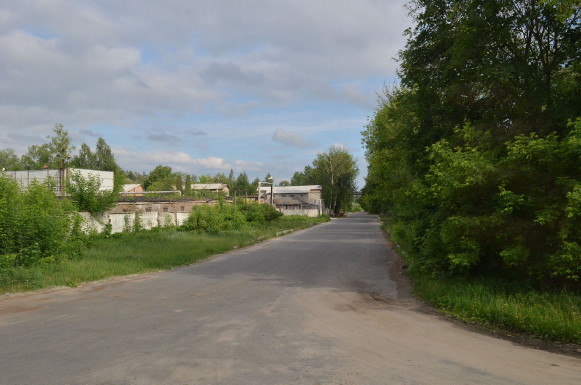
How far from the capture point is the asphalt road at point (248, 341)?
5.24 m

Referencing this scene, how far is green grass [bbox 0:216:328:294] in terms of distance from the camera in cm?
1177

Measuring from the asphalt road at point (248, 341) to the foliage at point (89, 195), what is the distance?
12.0m

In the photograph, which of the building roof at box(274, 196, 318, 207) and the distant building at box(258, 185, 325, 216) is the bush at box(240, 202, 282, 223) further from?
the building roof at box(274, 196, 318, 207)

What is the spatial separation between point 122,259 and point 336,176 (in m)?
77.2

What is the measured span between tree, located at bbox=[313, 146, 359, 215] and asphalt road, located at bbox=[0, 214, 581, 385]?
7998 cm

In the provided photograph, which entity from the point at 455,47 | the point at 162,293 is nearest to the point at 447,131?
the point at 455,47

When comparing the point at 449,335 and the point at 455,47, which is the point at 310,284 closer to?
the point at 449,335

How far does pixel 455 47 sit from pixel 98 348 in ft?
33.9

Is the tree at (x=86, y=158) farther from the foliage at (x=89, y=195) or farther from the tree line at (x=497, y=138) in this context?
the tree line at (x=497, y=138)

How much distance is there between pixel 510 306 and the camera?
26.6 feet

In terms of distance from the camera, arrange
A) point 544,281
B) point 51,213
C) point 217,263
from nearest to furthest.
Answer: point 544,281 < point 51,213 < point 217,263

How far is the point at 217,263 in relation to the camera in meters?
17.5

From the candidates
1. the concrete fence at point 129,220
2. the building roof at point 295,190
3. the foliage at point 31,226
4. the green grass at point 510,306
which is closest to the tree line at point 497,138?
the green grass at point 510,306

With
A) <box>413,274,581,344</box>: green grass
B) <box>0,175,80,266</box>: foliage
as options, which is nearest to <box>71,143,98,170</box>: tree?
<box>0,175,80,266</box>: foliage
